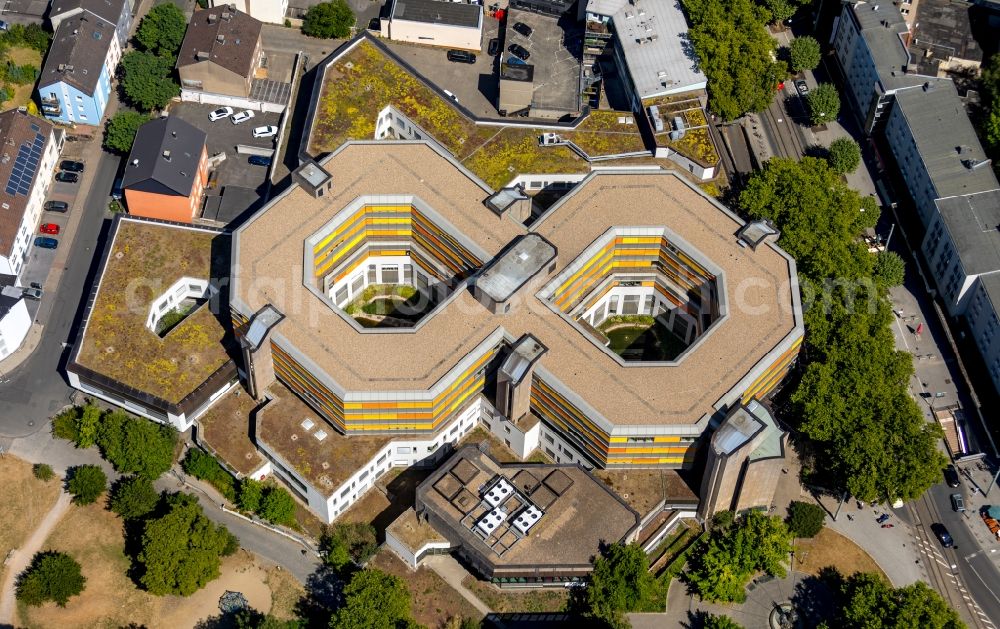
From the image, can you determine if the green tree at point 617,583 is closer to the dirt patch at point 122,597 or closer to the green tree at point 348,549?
the green tree at point 348,549

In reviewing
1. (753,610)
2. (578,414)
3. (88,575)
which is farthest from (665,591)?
(88,575)

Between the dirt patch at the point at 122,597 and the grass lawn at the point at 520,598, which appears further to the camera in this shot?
the grass lawn at the point at 520,598

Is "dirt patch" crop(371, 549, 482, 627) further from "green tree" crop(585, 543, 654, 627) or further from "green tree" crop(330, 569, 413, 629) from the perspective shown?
"green tree" crop(585, 543, 654, 627)

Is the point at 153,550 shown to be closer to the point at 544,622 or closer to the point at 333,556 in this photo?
the point at 333,556

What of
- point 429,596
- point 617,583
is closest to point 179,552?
point 429,596

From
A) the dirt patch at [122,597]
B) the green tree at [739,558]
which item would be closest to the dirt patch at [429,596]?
the dirt patch at [122,597]
